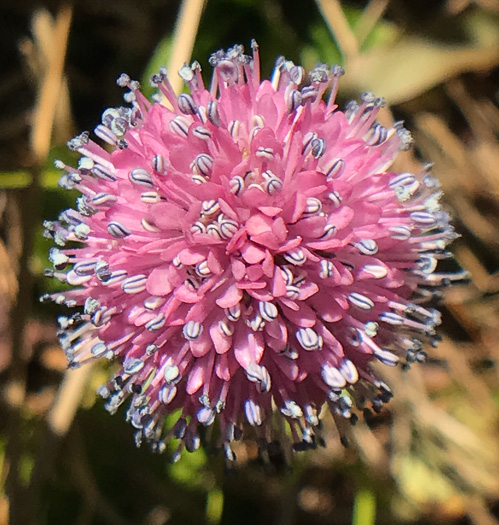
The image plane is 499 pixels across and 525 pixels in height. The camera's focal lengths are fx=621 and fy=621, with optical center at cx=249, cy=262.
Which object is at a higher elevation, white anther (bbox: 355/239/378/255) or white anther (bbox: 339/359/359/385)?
white anther (bbox: 355/239/378/255)

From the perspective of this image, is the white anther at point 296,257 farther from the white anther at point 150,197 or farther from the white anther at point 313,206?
the white anther at point 150,197

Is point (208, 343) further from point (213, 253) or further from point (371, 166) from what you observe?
point (371, 166)

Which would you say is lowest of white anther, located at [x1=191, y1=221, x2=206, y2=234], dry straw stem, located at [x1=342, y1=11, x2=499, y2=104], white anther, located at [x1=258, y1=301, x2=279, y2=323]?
white anther, located at [x1=258, y1=301, x2=279, y2=323]

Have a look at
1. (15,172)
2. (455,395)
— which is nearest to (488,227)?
(455,395)

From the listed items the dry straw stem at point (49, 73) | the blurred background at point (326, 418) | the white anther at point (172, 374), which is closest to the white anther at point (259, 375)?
the white anther at point (172, 374)

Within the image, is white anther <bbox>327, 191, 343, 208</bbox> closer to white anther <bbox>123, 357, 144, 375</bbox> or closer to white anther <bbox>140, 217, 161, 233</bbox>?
white anther <bbox>140, 217, 161, 233</bbox>

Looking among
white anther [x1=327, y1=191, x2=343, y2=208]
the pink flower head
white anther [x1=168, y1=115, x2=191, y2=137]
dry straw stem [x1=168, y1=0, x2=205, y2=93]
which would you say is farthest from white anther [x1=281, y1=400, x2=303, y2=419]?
dry straw stem [x1=168, y1=0, x2=205, y2=93]

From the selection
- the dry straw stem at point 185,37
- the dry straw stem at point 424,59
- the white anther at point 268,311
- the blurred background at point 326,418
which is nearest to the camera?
the white anther at point 268,311
